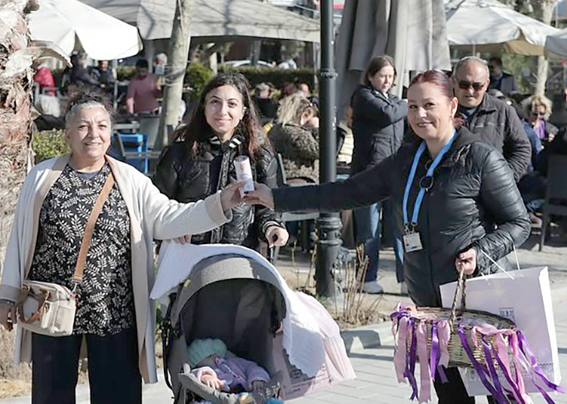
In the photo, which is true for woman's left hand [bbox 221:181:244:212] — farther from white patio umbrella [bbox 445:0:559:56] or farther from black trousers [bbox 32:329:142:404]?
white patio umbrella [bbox 445:0:559:56]

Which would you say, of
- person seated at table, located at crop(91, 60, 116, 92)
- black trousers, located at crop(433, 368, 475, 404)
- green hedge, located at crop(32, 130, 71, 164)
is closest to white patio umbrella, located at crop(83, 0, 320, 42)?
person seated at table, located at crop(91, 60, 116, 92)

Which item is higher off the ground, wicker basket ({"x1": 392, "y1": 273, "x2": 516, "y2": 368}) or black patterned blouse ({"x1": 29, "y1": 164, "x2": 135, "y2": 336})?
black patterned blouse ({"x1": 29, "y1": 164, "x2": 135, "y2": 336})

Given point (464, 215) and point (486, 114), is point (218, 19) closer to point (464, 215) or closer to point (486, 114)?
point (486, 114)

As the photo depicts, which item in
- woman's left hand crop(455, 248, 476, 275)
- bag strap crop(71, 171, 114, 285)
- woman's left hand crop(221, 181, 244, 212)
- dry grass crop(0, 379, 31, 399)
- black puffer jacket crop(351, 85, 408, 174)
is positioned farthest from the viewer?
black puffer jacket crop(351, 85, 408, 174)

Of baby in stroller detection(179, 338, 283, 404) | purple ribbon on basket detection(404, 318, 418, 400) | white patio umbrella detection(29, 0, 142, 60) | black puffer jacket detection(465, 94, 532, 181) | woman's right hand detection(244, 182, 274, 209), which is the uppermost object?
white patio umbrella detection(29, 0, 142, 60)

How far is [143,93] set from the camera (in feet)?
63.4

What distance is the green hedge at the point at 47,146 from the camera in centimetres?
1009

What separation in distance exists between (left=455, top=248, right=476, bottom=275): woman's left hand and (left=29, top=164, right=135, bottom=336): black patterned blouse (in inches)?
57.3

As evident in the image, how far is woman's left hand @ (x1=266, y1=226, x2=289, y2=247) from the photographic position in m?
5.06

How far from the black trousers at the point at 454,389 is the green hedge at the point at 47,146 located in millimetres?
6205

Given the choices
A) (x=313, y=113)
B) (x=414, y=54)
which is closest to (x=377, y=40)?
(x=414, y=54)

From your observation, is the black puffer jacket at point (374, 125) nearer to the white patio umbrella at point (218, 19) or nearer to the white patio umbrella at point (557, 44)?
the white patio umbrella at point (557, 44)

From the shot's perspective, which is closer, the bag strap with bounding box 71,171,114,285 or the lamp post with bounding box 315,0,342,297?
the bag strap with bounding box 71,171,114,285

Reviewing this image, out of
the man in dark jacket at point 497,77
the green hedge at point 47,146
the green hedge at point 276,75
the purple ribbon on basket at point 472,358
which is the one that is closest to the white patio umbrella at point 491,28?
the man in dark jacket at point 497,77
